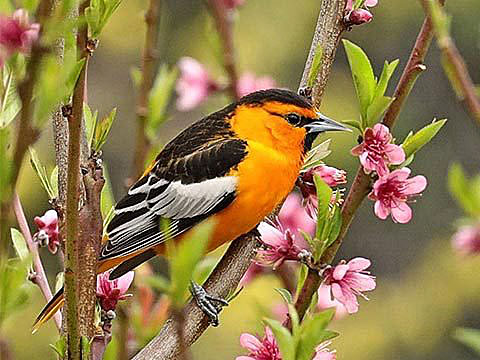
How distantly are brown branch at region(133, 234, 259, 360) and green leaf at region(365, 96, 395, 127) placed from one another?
0.71 feet

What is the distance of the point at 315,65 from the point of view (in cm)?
91

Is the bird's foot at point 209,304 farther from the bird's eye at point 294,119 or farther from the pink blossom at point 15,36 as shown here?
the bird's eye at point 294,119

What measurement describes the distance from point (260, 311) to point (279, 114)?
68cm

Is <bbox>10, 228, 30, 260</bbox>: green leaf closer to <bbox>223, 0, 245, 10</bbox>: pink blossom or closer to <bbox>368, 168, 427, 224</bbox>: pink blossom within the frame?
<bbox>368, 168, 427, 224</bbox>: pink blossom

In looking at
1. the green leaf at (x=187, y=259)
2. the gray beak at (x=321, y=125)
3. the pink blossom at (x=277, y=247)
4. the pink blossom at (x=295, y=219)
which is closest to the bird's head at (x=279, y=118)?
the gray beak at (x=321, y=125)

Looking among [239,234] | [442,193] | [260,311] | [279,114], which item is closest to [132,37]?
[442,193]

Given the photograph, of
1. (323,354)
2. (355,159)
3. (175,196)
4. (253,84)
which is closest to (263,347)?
(323,354)

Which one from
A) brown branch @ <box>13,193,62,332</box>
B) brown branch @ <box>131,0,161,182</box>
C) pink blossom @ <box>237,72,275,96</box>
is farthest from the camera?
pink blossom @ <box>237,72,275,96</box>

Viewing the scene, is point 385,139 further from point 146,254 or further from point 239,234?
point 146,254

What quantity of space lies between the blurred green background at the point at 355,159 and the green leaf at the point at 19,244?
3143 millimetres

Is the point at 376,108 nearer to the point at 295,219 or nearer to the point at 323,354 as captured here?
the point at 323,354

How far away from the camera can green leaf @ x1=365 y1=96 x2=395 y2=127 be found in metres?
0.76

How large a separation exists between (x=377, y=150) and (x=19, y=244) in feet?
1.10

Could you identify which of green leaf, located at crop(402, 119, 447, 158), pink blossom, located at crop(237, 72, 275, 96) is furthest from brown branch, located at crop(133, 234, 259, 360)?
pink blossom, located at crop(237, 72, 275, 96)
